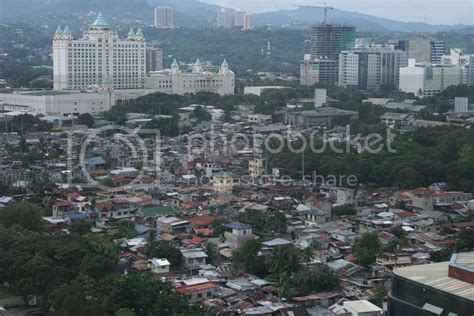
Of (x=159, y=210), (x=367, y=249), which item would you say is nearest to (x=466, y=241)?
(x=367, y=249)

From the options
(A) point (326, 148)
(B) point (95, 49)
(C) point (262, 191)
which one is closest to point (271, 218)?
(C) point (262, 191)

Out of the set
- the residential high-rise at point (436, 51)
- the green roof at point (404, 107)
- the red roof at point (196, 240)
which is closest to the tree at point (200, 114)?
the green roof at point (404, 107)

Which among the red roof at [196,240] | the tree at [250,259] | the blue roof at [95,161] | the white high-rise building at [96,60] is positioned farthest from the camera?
the white high-rise building at [96,60]

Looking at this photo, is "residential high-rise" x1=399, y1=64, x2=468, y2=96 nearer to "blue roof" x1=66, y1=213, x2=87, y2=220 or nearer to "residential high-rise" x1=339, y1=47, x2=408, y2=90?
"residential high-rise" x1=339, y1=47, x2=408, y2=90

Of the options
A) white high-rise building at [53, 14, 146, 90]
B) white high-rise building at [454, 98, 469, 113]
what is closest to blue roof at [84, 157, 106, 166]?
white high-rise building at [53, 14, 146, 90]

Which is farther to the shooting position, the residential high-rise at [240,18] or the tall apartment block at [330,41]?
the residential high-rise at [240,18]

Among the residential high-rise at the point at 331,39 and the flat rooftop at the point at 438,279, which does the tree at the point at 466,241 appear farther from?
the residential high-rise at the point at 331,39
